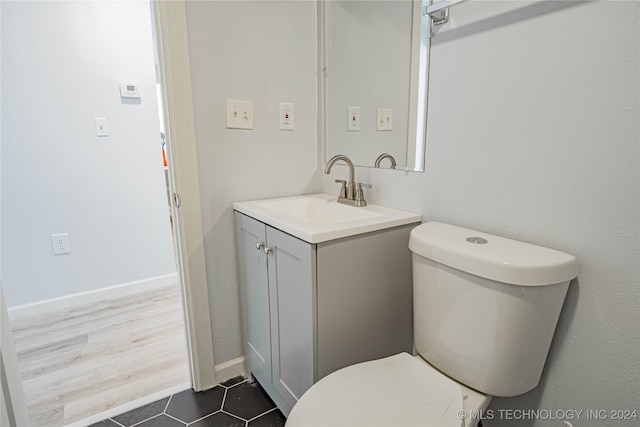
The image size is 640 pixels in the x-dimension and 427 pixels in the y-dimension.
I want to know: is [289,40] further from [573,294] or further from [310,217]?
[573,294]

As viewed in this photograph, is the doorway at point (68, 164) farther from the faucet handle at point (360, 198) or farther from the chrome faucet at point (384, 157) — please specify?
the chrome faucet at point (384, 157)

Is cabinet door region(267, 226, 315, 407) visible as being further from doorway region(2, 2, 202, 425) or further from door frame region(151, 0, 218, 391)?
doorway region(2, 2, 202, 425)

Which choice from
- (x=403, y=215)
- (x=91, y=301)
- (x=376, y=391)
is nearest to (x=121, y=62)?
(x=91, y=301)

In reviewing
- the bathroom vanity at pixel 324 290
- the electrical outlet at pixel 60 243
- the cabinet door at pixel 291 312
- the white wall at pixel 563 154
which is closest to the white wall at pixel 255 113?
the bathroom vanity at pixel 324 290

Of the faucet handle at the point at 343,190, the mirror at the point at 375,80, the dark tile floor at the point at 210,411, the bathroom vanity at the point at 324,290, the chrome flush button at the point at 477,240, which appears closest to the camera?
the chrome flush button at the point at 477,240

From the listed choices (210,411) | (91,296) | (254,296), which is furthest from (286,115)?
(91,296)

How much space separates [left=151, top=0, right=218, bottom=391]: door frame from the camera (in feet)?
4.08

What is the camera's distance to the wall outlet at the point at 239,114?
4.67 feet

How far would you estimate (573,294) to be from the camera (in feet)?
2.90

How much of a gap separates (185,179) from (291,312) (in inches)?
26.3

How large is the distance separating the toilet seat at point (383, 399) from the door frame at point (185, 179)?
2.50 feet

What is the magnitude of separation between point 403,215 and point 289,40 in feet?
3.05

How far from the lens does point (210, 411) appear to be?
1.41 metres

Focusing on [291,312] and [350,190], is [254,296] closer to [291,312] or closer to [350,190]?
[291,312]
